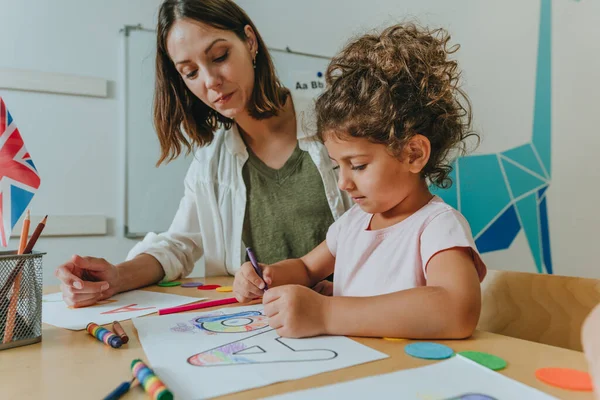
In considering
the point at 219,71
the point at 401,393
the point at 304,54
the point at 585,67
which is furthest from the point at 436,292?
the point at 304,54

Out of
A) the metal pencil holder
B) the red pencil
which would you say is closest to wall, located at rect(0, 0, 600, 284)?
the red pencil

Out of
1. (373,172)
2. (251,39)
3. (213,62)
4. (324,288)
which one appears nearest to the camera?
(373,172)

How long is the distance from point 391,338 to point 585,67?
1.19 metres

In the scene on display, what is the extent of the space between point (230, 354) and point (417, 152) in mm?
436

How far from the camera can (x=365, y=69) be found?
0.85 m

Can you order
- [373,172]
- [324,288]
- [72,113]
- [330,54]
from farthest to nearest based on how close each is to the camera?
[330,54] < [72,113] < [324,288] < [373,172]

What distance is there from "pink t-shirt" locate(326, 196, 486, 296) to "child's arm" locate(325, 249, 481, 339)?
0.25ft

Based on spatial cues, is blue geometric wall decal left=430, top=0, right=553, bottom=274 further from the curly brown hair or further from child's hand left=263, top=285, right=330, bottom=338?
child's hand left=263, top=285, right=330, bottom=338

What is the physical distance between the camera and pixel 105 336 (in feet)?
1.98

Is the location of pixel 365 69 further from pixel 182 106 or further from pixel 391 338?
pixel 182 106

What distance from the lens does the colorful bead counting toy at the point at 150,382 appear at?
41 cm

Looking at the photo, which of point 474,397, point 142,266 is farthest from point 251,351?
point 142,266

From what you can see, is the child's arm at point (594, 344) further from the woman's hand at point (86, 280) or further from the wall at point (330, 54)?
the wall at point (330, 54)

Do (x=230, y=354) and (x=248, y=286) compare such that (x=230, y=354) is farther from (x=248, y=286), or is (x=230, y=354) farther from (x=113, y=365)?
(x=248, y=286)
